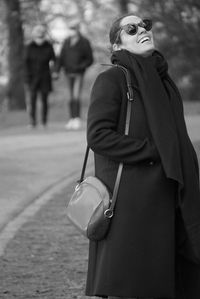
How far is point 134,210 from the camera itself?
14.4 ft

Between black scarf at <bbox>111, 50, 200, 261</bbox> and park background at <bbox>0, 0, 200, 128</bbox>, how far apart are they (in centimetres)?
724

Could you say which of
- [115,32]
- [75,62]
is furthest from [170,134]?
[75,62]

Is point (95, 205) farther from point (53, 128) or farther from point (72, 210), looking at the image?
point (53, 128)

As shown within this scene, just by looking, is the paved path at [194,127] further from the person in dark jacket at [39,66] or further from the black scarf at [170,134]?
the black scarf at [170,134]

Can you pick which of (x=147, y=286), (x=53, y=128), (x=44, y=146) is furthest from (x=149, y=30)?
(x=53, y=128)

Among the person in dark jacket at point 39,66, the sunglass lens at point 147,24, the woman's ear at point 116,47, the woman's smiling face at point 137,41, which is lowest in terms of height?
the person in dark jacket at point 39,66

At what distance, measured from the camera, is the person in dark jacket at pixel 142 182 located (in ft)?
14.2

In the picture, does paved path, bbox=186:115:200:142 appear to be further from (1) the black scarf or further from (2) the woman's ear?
(1) the black scarf

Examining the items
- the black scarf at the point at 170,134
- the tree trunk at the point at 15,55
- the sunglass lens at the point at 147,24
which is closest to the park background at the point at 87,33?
the tree trunk at the point at 15,55

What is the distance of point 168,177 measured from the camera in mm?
4266

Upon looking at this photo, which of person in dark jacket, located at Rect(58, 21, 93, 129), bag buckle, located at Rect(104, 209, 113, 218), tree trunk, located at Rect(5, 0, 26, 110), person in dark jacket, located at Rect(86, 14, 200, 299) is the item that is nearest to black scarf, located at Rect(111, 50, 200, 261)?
person in dark jacket, located at Rect(86, 14, 200, 299)

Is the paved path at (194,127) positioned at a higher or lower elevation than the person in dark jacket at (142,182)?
lower

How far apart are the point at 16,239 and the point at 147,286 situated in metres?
3.54

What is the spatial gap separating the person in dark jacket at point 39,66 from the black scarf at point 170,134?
44.9 ft
